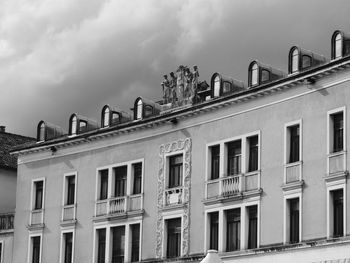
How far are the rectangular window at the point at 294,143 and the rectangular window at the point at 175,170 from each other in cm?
797

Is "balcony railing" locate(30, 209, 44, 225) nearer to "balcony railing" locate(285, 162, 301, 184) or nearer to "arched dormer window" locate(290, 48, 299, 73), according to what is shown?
"balcony railing" locate(285, 162, 301, 184)

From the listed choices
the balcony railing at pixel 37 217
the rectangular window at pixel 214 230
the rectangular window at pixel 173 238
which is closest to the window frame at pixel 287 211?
the rectangular window at pixel 214 230

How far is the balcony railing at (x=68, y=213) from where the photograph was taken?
61.5 metres

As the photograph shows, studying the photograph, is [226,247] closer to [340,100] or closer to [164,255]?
[164,255]

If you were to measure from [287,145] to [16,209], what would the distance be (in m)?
21.5

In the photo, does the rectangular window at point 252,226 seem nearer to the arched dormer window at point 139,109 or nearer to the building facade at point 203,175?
the building facade at point 203,175

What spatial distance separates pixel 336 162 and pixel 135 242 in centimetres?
1480

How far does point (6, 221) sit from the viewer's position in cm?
6675

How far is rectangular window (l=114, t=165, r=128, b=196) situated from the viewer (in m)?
59.3

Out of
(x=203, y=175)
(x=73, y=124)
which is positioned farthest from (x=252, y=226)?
(x=73, y=124)

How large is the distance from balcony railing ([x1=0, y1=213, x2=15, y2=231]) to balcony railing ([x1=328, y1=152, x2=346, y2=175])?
82.2 ft

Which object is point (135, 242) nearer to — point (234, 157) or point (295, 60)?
point (234, 157)

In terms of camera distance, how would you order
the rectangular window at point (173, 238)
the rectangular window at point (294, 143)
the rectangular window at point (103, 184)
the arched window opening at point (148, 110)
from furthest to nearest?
the rectangular window at point (103, 184) < the arched window opening at point (148, 110) < the rectangular window at point (173, 238) < the rectangular window at point (294, 143)

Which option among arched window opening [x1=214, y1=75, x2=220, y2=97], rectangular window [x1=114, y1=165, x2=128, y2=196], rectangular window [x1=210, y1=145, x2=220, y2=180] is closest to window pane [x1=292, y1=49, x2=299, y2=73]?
arched window opening [x1=214, y1=75, x2=220, y2=97]
